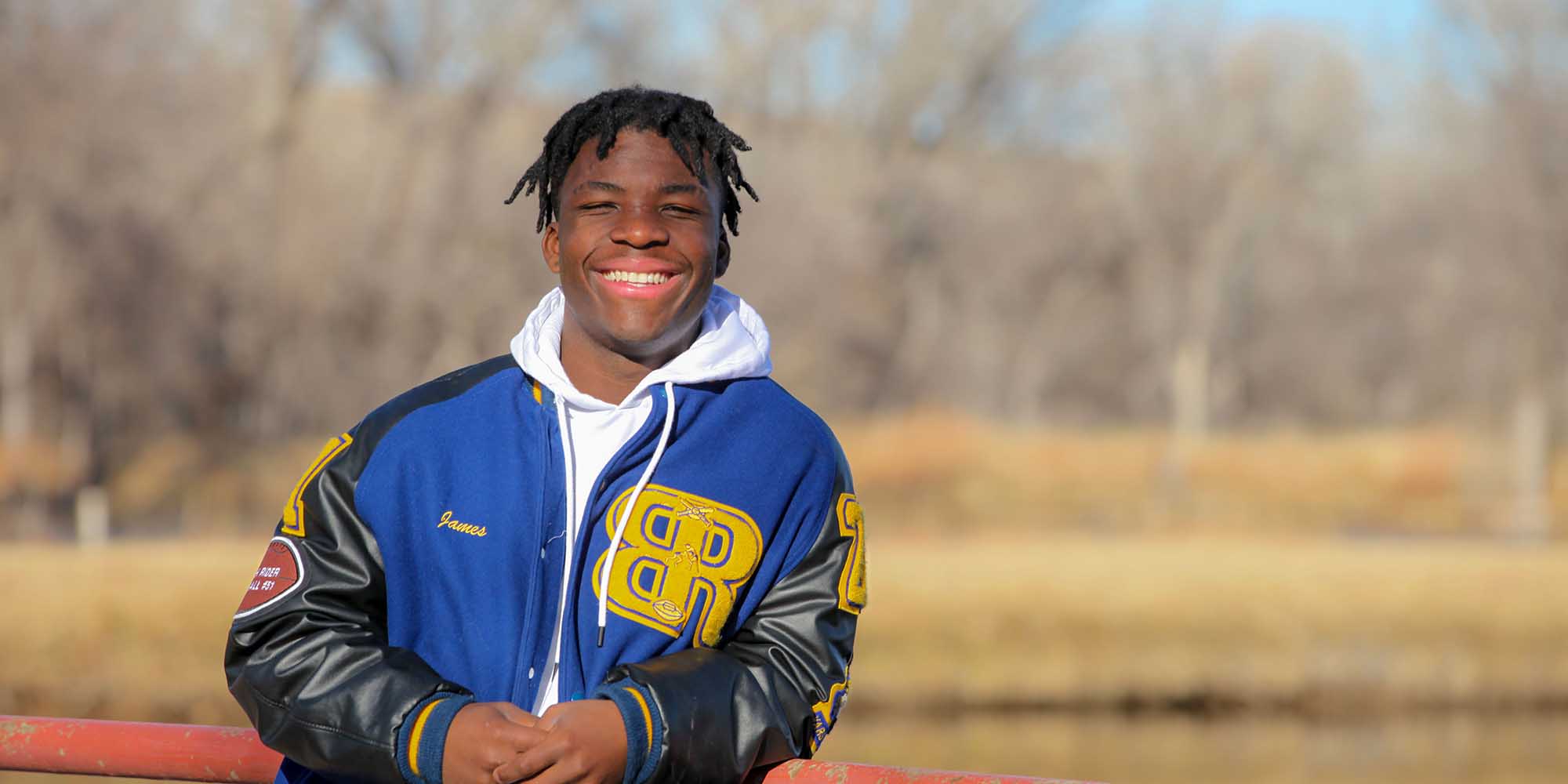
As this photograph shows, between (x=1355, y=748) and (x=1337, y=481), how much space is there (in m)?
12.1

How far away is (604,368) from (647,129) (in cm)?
29

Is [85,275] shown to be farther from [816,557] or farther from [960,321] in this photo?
[816,557]

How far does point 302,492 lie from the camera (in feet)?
6.61

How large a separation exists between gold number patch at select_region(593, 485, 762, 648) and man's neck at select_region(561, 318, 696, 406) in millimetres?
180

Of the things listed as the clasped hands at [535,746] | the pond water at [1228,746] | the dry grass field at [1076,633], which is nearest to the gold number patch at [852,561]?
the clasped hands at [535,746]

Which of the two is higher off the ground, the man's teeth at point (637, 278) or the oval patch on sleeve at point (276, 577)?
the man's teeth at point (637, 278)

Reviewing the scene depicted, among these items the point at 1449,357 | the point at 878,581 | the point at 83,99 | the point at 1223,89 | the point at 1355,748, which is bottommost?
the point at 1355,748

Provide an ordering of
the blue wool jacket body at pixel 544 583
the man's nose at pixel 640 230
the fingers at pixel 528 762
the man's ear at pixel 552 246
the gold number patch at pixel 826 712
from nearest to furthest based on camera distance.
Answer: the fingers at pixel 528 762, the blue wool jacket body at pixel 544 583, the gold number patch at pixel 826 712, the man's nose at pixel 640 230, the man's ear at pixel 552 246

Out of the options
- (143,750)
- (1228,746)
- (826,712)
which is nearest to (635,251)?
(826,712)

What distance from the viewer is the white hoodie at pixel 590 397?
2.04m

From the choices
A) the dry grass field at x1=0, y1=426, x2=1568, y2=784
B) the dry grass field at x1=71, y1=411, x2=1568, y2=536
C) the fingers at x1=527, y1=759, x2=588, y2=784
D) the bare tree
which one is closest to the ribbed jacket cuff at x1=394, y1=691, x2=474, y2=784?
the fingers at x1=527, y1=759, x2=588, y2=784

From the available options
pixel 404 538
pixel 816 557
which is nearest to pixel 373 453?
pixel 404 538

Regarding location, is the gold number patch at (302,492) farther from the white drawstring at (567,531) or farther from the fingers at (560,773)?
the fingers at (560,773)

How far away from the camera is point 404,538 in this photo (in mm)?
2002
